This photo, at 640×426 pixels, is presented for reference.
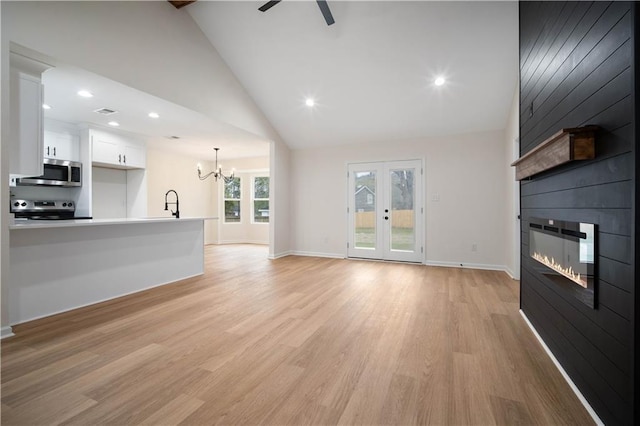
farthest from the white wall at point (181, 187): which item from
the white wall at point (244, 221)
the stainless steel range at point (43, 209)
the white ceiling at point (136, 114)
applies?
the stainless steel range at point (43, 209)

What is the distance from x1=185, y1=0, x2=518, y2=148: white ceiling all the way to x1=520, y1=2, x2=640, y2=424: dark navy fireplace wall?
1.46 meters

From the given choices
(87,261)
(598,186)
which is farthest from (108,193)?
(598,186)

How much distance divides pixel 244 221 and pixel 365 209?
13.9ft

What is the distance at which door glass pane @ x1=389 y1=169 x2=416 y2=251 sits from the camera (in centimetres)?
550

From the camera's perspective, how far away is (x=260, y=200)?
8.52m

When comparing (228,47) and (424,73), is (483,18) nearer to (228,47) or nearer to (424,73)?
(424,73)

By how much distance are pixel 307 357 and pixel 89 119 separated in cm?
503

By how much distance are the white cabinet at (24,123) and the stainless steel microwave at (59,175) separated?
2201mm

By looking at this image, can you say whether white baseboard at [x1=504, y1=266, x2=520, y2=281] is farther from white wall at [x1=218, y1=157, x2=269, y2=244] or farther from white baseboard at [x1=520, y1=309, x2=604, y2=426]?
white wall at [x1=218, y1=157, x2=269, y2=244]

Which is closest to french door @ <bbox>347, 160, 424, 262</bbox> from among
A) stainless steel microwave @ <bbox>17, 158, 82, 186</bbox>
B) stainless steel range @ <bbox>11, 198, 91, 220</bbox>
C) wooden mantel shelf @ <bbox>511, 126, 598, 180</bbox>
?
wooden mantel shelf @ <bbox>511, 126, 598, 180</bbox>

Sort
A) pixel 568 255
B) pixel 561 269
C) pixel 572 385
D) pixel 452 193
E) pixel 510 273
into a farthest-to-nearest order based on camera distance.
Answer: pixel 452 193, pixel 510 273, pixel 561 269, pixel 568 255, pixel 572 385

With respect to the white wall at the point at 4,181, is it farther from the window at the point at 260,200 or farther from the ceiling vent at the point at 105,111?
the window at the point at 260,200

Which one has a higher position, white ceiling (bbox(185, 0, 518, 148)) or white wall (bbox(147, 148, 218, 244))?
white ceiling (bbox(185, 0, 518, 148))

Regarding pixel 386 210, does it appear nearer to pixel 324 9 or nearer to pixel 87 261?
pixel 324 9
